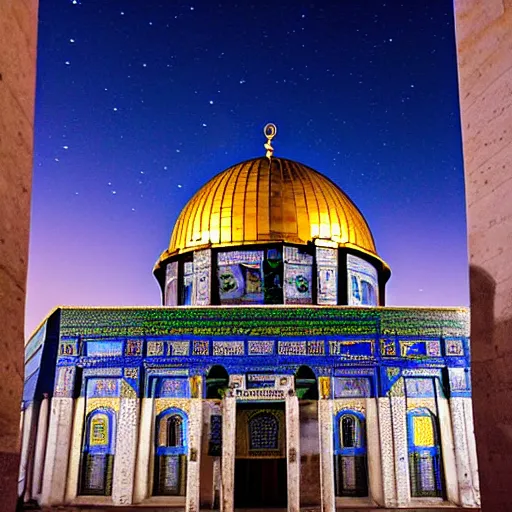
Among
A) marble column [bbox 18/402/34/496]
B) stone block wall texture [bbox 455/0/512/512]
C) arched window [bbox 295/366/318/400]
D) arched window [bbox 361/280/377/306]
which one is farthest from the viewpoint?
arched window [bbox 361/280/377/306]

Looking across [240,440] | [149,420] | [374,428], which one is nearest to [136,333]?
[149,420]

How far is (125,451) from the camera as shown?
12.4 meters

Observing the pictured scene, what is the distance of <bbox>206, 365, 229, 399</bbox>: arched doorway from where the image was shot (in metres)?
12.9

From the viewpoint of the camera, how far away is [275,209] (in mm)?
15828

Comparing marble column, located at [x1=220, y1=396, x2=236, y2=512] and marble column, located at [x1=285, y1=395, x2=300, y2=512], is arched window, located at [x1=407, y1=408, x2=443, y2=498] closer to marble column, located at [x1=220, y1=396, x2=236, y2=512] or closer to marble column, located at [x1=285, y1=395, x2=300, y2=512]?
marble column, located at [x1=285, y1=395, x2=300, y2=512]

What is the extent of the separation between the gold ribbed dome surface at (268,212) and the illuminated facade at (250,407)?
9.28 ft

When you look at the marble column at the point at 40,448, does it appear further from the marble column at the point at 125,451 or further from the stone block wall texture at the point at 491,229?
the stone block wall texture at the point at 491,229

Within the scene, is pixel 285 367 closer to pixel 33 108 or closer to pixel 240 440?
pixel 240 440

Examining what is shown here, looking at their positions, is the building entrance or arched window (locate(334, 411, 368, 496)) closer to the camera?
arched window (locate(334, 411, 368, 496))

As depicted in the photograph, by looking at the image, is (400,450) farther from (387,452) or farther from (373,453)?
(373,453)

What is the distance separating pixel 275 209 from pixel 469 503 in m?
7.46

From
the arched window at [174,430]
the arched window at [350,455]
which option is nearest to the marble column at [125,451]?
the arched window at [174,430]

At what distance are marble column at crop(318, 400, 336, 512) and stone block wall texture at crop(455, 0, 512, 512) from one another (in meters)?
8.93

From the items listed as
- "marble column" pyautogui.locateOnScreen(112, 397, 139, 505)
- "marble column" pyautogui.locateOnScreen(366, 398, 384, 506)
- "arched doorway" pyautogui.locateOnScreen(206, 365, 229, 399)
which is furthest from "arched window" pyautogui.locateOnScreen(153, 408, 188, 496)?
"marble column" pyautogui.locateOnScreen(366, 398, 384, 506)
